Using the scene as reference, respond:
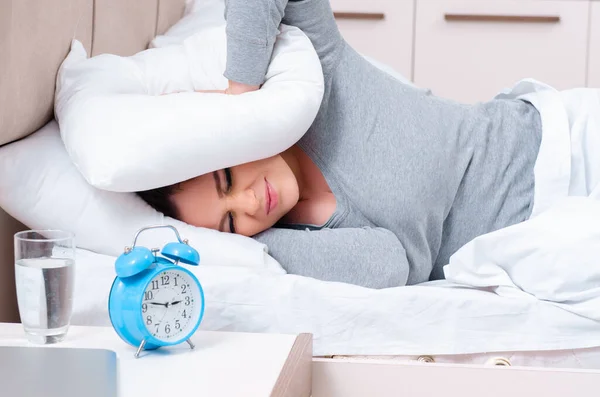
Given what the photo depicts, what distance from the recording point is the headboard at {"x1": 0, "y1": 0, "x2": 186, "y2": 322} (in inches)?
41.9

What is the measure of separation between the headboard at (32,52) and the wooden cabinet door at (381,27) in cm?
123

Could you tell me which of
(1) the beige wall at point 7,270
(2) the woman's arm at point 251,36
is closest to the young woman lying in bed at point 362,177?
(2) the woman's arm at point 251,36

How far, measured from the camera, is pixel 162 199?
3.99ft

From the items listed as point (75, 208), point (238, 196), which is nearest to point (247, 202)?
point (238, 196)

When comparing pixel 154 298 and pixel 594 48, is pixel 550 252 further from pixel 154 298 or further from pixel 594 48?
pixel 594 48

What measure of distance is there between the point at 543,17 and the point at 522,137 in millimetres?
1262

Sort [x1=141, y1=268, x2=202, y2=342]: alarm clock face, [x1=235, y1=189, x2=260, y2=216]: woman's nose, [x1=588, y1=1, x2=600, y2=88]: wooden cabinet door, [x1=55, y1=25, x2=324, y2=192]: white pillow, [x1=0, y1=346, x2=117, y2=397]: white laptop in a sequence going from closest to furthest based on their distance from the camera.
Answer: [x1=0, y1=346, x2=117, y2=397]: white laptop, [x1=141, y1=268, x2=202, y2=342]: alarm clock face, [x1=55, y1=25, x2=324, y2=192]: white pillow, [x1=235, y1=189, x2=260, y2=216]: woman's nose, [x1=588, y1=1, x2=600, y2=88]: wooden cabinet door

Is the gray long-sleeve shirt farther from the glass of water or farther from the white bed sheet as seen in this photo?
the glass of water

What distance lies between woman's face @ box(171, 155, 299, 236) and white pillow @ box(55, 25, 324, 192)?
0.07m

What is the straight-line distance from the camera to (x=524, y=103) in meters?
1.48

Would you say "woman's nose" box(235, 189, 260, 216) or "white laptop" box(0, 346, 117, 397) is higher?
"woman's nose" box(235, 189, 260, 216)

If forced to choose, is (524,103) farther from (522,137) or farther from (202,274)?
(202,274)

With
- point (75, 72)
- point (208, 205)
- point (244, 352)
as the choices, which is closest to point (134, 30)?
point (75, 72)

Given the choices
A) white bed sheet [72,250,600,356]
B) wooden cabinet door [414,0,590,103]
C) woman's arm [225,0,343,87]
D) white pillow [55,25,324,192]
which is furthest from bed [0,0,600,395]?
wooden cabinet door [414,0,590,103]
